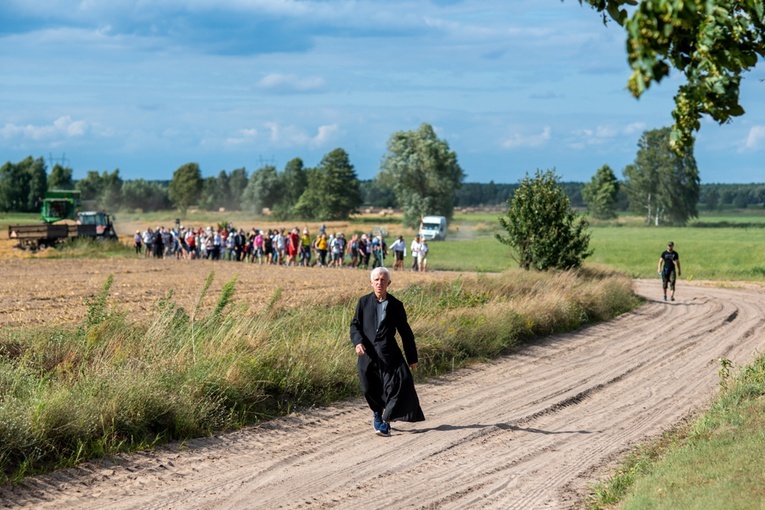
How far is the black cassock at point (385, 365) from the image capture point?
33.6ft

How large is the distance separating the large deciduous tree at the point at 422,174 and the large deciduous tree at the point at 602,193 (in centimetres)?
4439

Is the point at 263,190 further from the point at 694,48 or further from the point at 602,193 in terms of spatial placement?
the point at 694,48

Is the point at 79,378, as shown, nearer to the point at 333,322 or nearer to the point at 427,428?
the point at 427,428

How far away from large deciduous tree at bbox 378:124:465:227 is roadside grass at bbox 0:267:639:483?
78.9m

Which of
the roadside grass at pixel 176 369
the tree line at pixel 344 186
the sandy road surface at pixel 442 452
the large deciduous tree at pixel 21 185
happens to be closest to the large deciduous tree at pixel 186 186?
the tree line at pixel 344 186

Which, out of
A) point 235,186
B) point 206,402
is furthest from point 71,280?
point 235,186

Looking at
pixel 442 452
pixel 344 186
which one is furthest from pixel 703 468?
pixel 344 186

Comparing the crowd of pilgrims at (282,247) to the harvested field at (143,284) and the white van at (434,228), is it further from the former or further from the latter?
the white van at (434,228)

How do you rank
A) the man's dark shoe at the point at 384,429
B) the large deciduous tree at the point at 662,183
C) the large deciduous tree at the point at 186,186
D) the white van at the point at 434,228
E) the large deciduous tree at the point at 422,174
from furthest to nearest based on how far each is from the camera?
the large deciduous tree at the point at 186,186, the large deciduous tree at the point at 662,183, the large deciduous tree at the point at 422,174, the white van at the point at 434,228, the man's dark shoe at the point at 384,429

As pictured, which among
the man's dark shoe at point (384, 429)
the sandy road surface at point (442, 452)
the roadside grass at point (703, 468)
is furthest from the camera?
the man's dark shoe at point (384, 429)

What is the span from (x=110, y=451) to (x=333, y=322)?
6702 millimetres

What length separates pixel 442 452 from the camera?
9.59 meters

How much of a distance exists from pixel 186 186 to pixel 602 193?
65140mm

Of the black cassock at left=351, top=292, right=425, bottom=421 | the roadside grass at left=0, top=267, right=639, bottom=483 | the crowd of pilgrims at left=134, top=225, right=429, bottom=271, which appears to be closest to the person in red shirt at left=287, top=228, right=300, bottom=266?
the crowd of pilgrims at left=134, top=225, right=429, bottom=271
